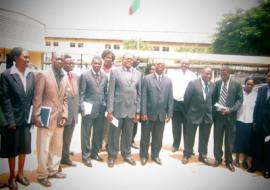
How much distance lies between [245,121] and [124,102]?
1712 mm

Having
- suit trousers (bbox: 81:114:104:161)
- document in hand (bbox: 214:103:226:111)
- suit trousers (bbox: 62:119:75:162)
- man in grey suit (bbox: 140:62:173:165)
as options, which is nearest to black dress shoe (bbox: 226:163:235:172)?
document in hand (bbox: 214:103:226:111)

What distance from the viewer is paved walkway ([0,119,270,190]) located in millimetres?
2955

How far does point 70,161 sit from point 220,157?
2.01m

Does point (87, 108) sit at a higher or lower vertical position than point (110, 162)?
higher

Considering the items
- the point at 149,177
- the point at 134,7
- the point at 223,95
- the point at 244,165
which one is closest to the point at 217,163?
the point at 244,165

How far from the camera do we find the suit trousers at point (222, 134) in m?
3.58

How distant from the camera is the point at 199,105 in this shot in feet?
12.0

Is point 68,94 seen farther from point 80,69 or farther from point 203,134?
point 203,134

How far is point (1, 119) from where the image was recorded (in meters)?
2.46

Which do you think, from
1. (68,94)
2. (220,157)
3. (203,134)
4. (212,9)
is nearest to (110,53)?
(68,94)

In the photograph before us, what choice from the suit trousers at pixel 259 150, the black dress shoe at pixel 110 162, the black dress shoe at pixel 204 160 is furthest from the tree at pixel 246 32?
the black dress shoe at pixel 110 162

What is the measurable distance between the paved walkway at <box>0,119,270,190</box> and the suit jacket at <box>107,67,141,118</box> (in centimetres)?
70

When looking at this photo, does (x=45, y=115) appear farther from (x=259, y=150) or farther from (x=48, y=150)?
(x=259, y=150)

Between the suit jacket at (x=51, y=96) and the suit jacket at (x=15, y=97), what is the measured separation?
0.07 metres
